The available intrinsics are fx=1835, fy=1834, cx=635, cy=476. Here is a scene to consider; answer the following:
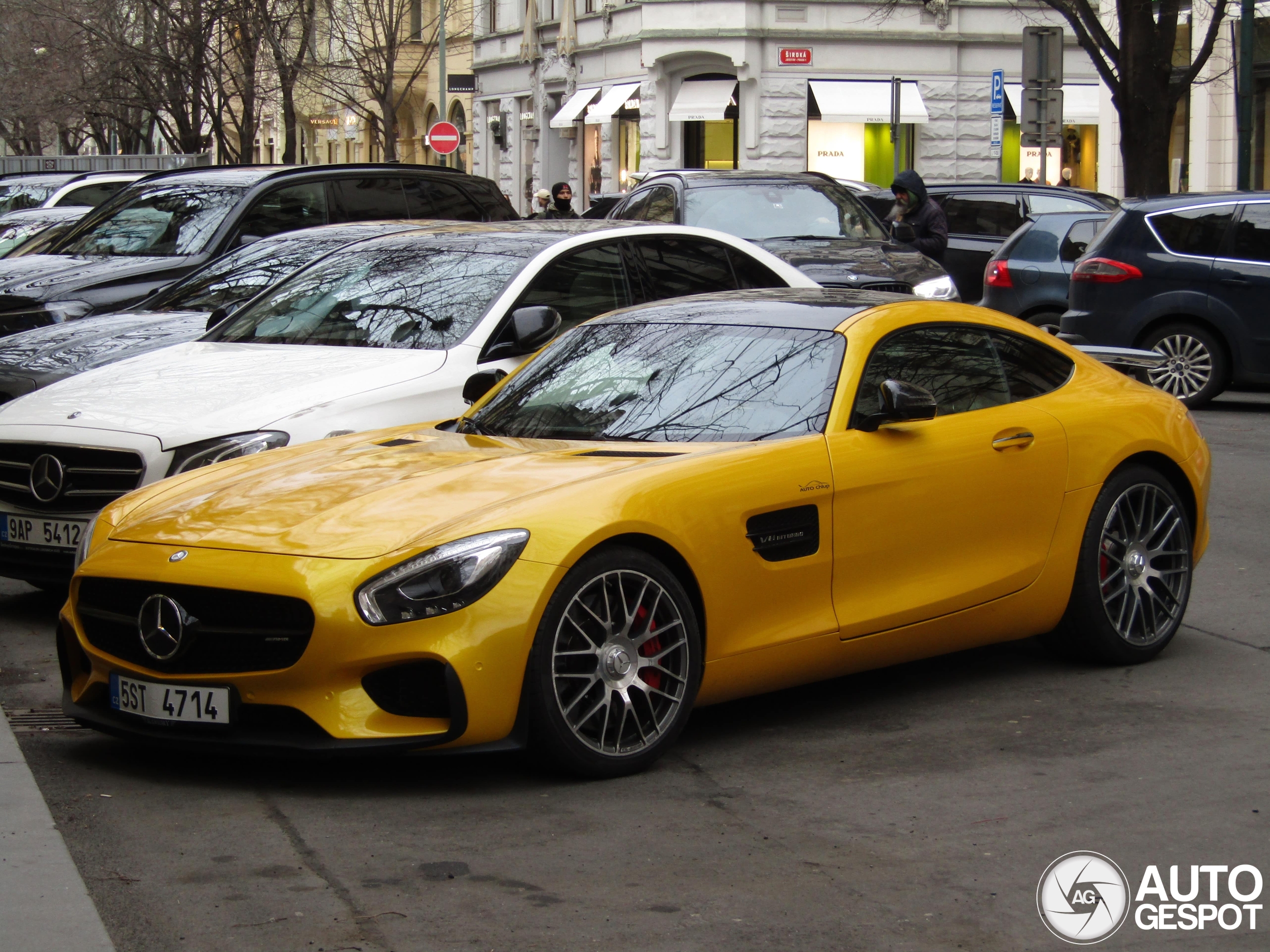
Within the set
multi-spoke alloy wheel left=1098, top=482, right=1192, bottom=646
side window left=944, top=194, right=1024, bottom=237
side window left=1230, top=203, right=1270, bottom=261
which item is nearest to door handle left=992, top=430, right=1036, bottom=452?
multi-spoke alloy wheel left=1098, top=482, right=1192, bottom=646

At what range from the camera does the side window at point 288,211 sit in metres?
13.1

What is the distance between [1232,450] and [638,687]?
8361mm

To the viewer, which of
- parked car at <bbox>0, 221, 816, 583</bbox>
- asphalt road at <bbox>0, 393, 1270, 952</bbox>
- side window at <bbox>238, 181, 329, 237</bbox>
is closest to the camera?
asphalt road at <bbox>0, 393, 1270, 952</bbox>

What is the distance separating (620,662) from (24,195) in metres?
22.9

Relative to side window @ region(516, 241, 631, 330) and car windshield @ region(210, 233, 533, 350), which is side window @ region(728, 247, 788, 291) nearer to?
side window @ region(516, 241, 631, 330)

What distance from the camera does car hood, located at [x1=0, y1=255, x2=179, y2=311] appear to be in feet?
41.9

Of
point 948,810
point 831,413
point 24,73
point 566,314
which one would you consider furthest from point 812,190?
point 24,73

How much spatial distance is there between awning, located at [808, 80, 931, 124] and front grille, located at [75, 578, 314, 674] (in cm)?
3921

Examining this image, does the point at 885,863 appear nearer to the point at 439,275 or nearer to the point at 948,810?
the point at 948,810

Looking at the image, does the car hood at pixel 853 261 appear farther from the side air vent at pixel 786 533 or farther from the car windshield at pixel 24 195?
the car windshield at pixel 24 195

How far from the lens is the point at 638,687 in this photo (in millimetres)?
5355

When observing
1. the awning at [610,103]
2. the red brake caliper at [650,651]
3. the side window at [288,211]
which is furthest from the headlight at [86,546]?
the awning at [610,103]

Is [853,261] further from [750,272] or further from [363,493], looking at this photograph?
[363,493]

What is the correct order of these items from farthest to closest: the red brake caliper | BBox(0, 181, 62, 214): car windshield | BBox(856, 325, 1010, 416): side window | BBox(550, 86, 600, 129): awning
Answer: BBox(550, 86, 600, 129): awning → BBox(0, 181, 62, 214): car windshield → BBox(856, 325, 1010, 416): side window → the red brake caliper
